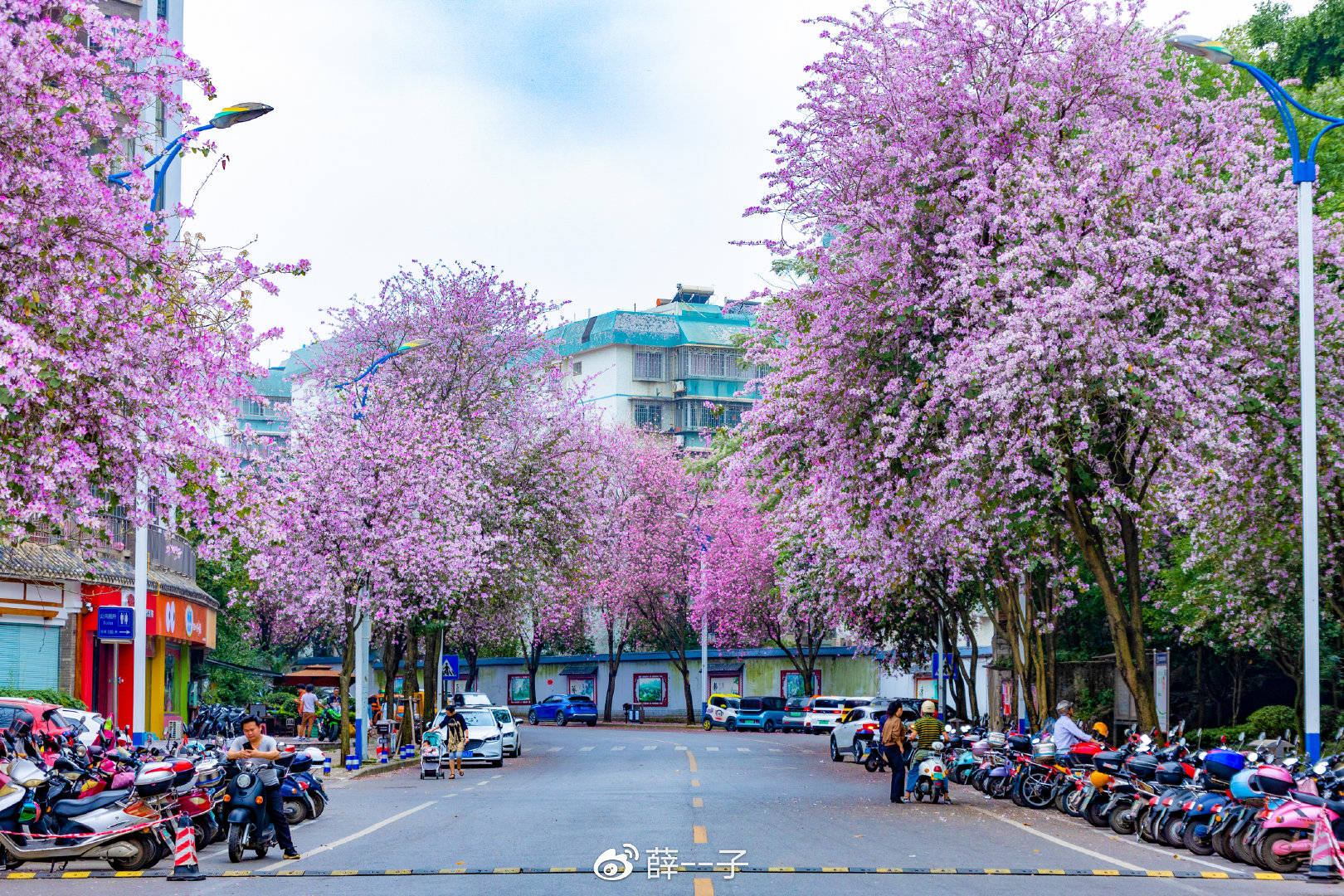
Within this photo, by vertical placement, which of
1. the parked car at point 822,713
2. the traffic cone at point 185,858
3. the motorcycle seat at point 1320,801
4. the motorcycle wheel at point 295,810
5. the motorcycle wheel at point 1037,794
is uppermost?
the motorcycle seat at point 1320,801

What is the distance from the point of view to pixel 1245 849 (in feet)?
49.1

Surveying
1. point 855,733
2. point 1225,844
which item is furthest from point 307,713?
point 1225,844

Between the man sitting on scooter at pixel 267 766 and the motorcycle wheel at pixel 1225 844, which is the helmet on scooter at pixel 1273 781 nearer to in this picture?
the motorcycle wheel at pixel 1225 844

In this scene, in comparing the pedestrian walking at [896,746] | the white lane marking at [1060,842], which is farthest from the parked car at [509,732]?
the white lane marking at [1060,842]

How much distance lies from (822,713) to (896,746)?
37036 millimetres

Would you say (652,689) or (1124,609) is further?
(652,689)

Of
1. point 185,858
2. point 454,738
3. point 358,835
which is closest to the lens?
point 185,858

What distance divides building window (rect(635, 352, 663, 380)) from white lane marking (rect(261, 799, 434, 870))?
7476 centimetres

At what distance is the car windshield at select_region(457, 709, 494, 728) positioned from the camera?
3694 cm

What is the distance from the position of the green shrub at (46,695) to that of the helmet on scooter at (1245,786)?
19.5 meters

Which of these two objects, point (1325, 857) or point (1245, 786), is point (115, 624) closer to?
point (1245, 786)

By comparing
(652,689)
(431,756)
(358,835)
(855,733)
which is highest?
(358,835)

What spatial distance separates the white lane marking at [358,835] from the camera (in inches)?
565

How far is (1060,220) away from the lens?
19.2 m
